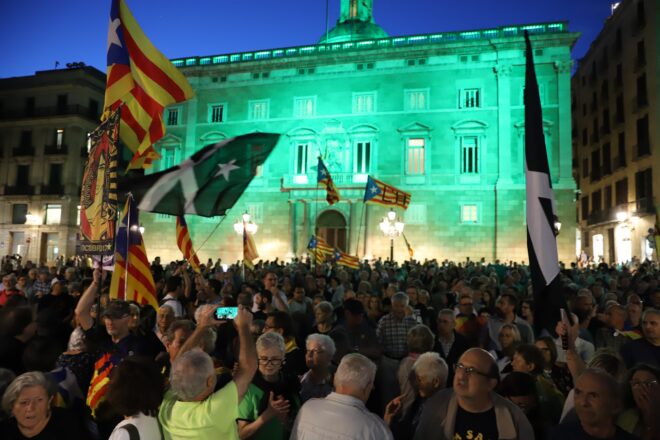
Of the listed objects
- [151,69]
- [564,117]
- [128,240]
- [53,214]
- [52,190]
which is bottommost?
[128,240]

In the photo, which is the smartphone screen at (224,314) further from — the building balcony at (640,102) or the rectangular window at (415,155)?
the building balcony at (640,102)

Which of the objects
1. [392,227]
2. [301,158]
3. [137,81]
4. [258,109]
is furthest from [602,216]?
[137,81]

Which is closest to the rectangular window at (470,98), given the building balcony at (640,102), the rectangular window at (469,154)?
the rectangular window at (469,154)

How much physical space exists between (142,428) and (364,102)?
97.8ft

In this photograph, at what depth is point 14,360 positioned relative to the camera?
4.54 m

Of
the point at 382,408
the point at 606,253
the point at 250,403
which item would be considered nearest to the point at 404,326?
the point at 382,408

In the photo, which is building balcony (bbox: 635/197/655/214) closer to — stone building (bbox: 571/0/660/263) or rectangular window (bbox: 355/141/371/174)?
stone building (bbox: 571/0/660/263)

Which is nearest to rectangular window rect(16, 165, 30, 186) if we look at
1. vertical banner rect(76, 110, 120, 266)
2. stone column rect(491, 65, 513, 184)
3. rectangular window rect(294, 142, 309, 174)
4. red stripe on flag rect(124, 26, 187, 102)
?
rectangular window rect(294, 142, 309, 174)

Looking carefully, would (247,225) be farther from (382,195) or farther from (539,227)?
(539,227)

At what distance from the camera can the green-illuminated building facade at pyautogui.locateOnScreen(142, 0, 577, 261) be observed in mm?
28250

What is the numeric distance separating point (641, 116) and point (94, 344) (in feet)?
110

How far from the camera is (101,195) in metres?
5.61

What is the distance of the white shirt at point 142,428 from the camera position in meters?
2.75

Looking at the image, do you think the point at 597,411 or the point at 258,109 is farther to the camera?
the point at 258,109
